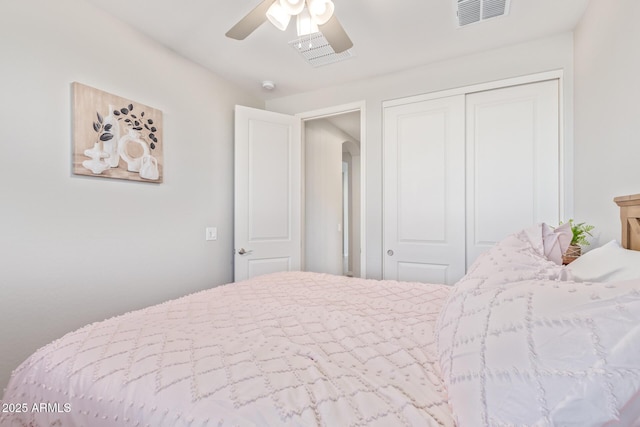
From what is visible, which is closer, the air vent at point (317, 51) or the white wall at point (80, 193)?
the white wall at point (80, 193)

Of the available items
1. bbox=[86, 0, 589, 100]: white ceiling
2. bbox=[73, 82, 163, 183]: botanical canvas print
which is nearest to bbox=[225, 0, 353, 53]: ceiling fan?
bbox=[86, 0, 589, 100]: white ceiling

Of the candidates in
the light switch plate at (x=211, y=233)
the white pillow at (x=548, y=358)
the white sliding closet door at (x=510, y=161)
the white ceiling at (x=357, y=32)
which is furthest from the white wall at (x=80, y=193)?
the white sliding closet door at (x=510, y=161)

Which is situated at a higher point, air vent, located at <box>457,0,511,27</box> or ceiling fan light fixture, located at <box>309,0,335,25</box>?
air vent, located at <box>457,0,511,27</box>

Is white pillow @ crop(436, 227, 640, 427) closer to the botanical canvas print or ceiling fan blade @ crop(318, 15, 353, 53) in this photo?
ceiling fan blade @ crop(318, 15, 353, 53)

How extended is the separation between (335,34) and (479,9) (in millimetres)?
Result: 1070

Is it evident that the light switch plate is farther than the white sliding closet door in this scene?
Yes

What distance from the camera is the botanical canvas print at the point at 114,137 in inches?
A: 74.1

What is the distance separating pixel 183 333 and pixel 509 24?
2.75m

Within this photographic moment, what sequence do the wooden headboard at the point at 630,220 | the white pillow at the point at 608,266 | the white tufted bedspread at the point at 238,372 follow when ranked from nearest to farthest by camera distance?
the white tufted bedspread at the point at 238,372 < the white pillow at the point at 608,266 < the wooden headboard at the point at 630,220

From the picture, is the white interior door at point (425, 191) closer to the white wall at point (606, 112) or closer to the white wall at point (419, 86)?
the white wall at point (419, 86)

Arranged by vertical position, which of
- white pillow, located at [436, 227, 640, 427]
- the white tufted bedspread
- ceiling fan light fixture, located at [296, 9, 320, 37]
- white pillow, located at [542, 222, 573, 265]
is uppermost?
ceiling fan light fixture, located at [296, 9, 320, 37]

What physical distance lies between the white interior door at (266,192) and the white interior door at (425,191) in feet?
3.20

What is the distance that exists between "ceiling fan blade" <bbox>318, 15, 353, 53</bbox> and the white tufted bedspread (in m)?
1.44

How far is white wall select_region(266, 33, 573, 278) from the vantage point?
2.27 meters
